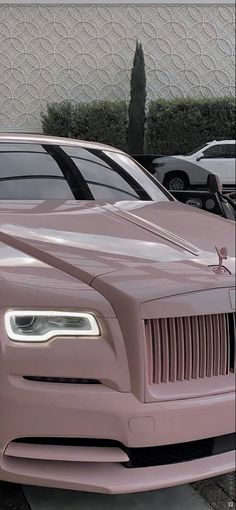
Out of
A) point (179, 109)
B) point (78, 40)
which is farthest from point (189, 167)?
point (78, 40)

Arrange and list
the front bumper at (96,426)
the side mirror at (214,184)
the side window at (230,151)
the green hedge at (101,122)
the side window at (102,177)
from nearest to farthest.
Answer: the front bumper at (96,426) < the side window at (102,177) < the side mirror at (214,184) < the green hedge at (101,122) < the side window at (230,151)

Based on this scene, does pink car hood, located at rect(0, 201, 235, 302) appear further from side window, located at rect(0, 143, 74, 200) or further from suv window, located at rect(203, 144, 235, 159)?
suv window, located at rect(203, 144, 235, 159)

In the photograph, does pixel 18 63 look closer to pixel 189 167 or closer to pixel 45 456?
pixel 45 456

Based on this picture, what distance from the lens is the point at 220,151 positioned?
15.9 m

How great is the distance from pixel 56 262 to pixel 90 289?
0.85 feet

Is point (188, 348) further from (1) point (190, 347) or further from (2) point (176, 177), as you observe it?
(2) point (176, 177)

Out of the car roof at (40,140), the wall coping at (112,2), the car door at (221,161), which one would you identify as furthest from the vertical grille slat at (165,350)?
the car door at (221,161)

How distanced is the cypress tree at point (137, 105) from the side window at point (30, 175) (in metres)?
11.8

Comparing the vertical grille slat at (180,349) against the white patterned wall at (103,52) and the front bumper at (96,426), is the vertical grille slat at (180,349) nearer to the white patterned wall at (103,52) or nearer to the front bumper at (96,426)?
the front bumper at (96,426)

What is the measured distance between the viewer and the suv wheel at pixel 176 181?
14.4 metres

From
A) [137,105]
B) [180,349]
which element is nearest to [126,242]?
[180,349]

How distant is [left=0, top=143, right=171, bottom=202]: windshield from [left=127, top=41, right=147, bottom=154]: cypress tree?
1150 cm

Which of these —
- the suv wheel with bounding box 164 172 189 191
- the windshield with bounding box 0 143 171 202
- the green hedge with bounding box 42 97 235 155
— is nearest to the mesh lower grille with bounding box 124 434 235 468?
the windshield with bounding box 0 143 171 202

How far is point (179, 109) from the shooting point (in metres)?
17.6
